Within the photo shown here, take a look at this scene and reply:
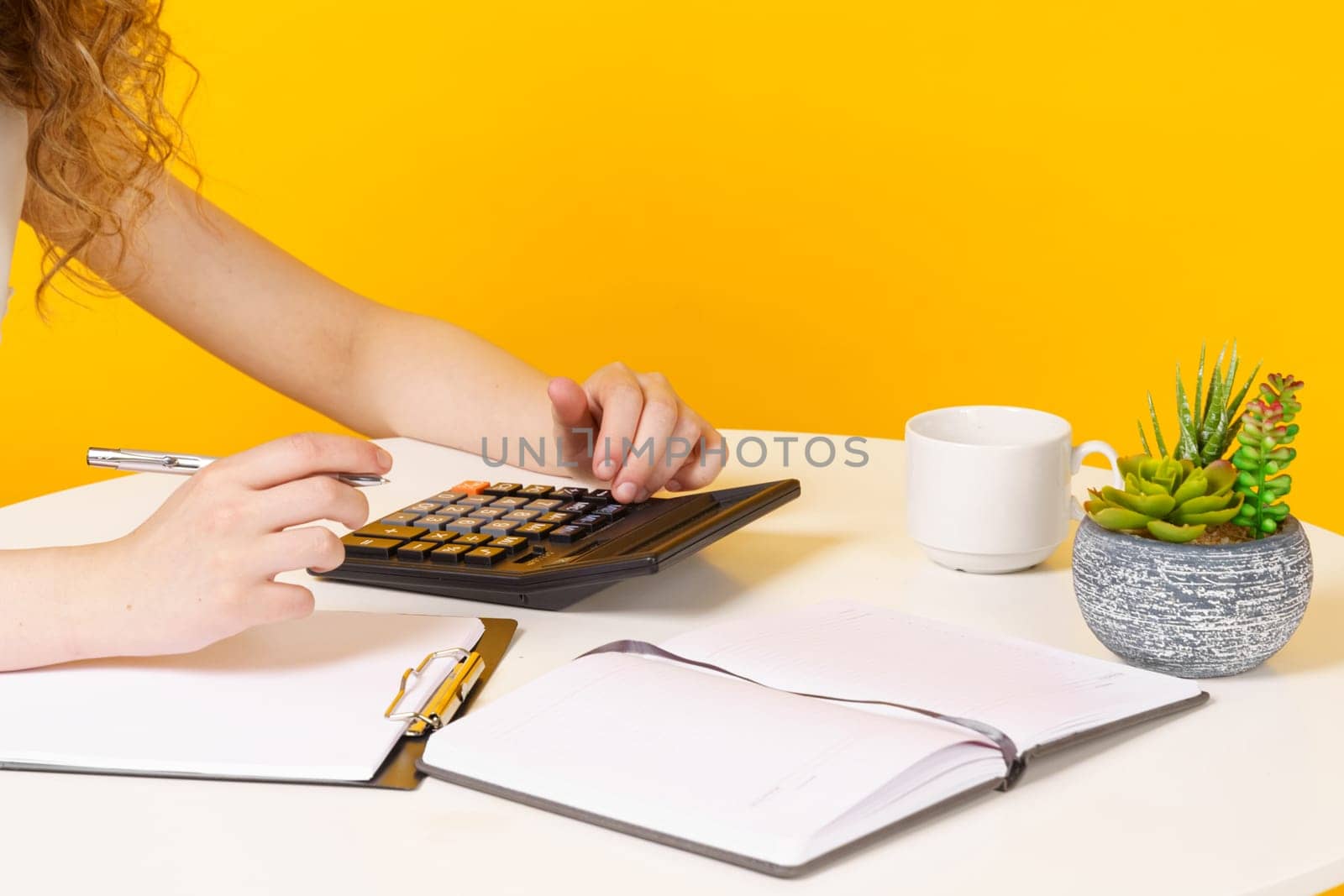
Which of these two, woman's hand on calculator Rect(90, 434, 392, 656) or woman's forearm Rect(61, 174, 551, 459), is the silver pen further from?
woman's forearm Rect(61, 174, 551, 459)

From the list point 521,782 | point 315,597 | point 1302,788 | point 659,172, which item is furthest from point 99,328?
point 1302,788

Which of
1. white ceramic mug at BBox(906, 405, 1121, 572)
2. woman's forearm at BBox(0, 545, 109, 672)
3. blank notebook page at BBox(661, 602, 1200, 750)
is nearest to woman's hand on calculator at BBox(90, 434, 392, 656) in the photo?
woman's forearm at BBox(0, 545, 109, 672)

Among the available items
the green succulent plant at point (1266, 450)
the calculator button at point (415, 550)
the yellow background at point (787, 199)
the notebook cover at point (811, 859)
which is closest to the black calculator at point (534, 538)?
the calculator button at point (415, 550)

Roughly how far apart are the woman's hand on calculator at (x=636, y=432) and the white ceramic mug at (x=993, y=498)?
0.65 ft

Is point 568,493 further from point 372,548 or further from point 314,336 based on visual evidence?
point 314,336

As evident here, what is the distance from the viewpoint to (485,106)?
2.43 metres

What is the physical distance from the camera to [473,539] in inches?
36.9

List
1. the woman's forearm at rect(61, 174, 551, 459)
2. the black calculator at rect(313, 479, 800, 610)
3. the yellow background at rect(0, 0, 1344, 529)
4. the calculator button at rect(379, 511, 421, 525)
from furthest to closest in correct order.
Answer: the yellow background at rect(0, 0, 1344, 529), the woman's forearm at rect(61, 174, 551, 459), the calculator button at rect(379, 511, 421, 525), the black calculator at rect(313, 479, 800, 610)

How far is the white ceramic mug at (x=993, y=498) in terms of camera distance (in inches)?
36.3

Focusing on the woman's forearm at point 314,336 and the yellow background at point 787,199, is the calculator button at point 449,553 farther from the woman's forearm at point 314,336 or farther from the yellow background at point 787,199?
the yellow background at point 787,199

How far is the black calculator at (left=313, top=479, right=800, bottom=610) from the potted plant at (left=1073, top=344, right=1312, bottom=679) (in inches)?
10.9

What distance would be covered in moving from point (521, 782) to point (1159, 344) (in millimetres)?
2022

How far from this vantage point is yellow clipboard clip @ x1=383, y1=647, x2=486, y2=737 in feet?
2.29

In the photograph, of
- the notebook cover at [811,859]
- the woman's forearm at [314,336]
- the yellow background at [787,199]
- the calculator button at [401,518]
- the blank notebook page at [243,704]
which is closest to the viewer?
the notebook cover at [811,859]
